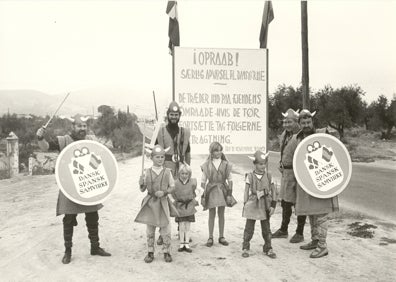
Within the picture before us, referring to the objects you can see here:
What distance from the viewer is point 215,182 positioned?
6547 mm

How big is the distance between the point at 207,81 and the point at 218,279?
3.81 metres

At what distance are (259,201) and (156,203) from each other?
1.37 m

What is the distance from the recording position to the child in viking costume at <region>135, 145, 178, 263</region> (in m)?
5.74

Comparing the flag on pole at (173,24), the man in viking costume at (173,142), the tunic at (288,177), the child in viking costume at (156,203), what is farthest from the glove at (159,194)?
the flag on pole at (173,24)

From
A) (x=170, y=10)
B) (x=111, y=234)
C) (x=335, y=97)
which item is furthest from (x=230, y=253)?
(x=335, y=97)

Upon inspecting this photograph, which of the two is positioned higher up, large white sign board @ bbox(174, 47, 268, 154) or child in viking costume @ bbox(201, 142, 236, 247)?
large white sign board @ bbox(174, 47, 268, 154)

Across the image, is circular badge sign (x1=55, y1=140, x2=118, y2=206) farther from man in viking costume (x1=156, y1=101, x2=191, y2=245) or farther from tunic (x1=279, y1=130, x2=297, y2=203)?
tunic (x1=279, y1=130, x2=297, y2=203)

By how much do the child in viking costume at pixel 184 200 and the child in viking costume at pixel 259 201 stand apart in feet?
2.66

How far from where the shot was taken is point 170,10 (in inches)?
328

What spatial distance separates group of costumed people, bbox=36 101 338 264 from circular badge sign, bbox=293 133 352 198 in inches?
7.5

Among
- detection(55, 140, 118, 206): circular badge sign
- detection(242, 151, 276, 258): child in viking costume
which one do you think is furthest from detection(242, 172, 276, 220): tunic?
detection(55, 140, 118, 206): circular badge sign

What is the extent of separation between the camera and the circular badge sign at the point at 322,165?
600 cm

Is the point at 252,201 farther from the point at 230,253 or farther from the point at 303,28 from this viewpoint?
the point at 303,28

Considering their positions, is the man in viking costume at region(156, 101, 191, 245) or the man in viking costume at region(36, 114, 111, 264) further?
the man in viking costume at region(156, 101, 191, 245)
